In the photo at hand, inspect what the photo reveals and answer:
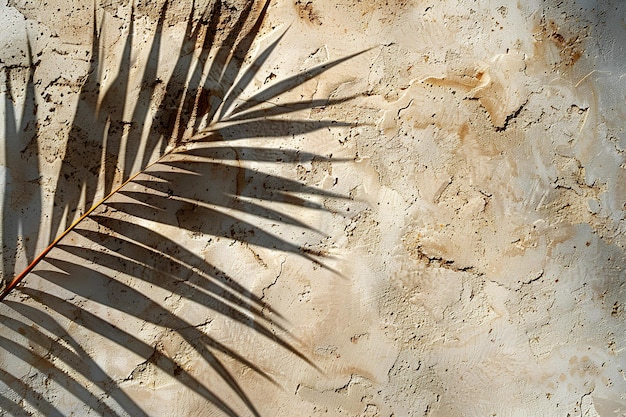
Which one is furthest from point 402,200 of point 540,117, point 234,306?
point 234,306

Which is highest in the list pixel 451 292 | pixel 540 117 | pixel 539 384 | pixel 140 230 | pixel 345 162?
pixel 540 117

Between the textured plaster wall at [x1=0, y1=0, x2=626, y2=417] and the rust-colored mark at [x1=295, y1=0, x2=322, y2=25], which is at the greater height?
the rust-colored mark at [x1=295, y1=0, x2=322, y2=25]

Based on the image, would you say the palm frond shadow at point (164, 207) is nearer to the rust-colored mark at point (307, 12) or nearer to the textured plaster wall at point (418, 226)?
the textured plaster wall at point (418, 226)

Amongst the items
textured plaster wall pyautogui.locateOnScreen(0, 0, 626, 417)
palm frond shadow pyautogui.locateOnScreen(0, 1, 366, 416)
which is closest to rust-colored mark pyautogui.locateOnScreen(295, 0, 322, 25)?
textured plaster wall pyautogui.locateOnScreen(0, 0, 626, 417)

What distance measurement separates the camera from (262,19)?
2129mm

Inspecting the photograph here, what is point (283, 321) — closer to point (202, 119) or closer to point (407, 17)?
point (202, 119)

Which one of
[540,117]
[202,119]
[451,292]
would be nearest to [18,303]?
[202,119]

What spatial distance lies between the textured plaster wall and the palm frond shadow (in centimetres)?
3

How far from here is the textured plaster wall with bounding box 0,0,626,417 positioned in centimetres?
205

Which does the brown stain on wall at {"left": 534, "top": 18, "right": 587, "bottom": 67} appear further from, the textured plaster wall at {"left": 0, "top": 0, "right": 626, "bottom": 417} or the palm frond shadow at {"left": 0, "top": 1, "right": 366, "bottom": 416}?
the palm frond shadow at {"left": 0, "top": 1, "right": 366, "bottom": 416}

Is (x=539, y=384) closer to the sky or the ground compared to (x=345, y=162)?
closer to the ground

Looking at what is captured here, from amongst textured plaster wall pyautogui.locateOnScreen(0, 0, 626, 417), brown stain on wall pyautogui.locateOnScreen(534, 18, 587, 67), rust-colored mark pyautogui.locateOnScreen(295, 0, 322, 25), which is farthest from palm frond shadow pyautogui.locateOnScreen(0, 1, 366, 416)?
brown stain on wall pyautogui.locateOnScreen(534, 18, 587, 67)

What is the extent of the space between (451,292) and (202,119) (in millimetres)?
1450

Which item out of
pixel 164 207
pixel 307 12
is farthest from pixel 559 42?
Result: pixel 164 207
